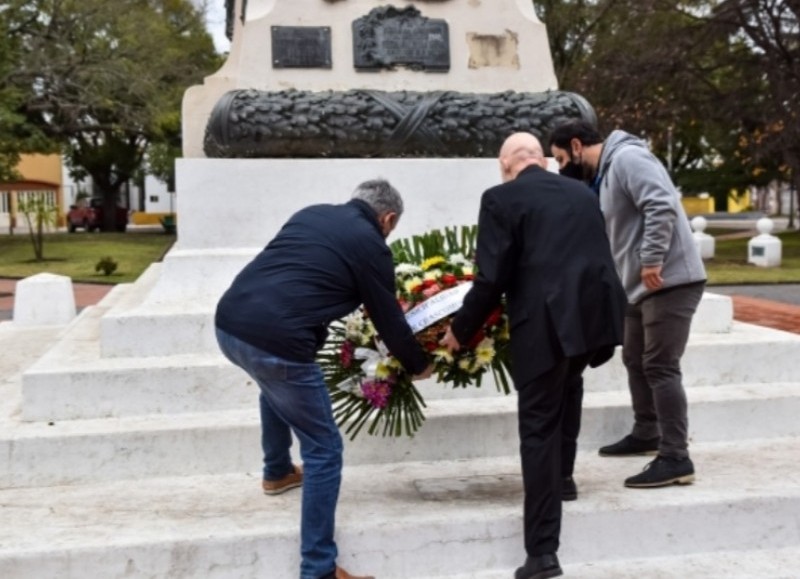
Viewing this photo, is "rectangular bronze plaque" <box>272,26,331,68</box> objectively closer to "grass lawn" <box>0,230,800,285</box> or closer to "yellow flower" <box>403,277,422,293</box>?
"yellow flower" <box>403,277,422,293</box>

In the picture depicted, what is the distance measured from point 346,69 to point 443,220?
1.23 m

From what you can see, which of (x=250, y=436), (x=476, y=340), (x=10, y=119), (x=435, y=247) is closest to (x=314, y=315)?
(x=476, y=340)

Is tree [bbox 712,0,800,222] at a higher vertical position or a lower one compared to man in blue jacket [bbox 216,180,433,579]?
higher

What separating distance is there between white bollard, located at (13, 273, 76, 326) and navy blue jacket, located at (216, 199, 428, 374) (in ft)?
21.5

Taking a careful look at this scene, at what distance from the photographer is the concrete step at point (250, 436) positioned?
4.56 meters

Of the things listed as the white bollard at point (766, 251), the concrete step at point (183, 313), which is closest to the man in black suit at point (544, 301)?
the concrete step at point (183, 313)

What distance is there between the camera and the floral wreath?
13.2 feet

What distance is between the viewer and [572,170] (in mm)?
4555

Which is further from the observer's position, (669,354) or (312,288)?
(669,354)

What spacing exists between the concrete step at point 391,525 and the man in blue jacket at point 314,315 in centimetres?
33

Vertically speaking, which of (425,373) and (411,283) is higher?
(411,283)

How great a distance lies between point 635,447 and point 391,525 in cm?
150

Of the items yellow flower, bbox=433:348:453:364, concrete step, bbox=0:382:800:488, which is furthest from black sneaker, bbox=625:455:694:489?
yellow flower, bbox=433:348:453:364

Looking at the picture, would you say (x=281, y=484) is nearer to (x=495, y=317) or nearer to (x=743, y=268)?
(x=495, y=317)
